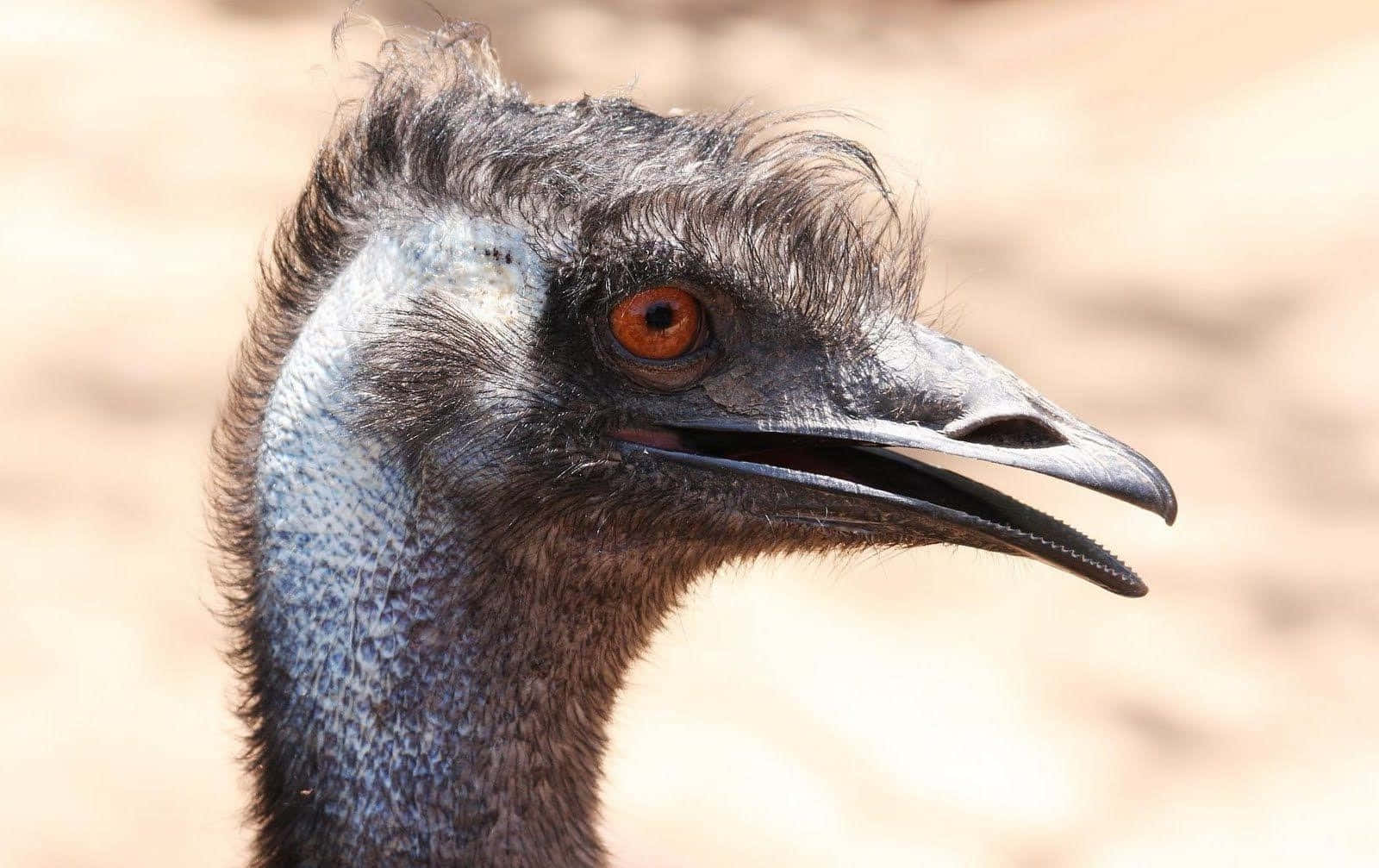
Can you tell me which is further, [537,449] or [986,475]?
[986,475]

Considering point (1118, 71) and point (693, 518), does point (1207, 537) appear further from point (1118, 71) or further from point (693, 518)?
point (693, 518)

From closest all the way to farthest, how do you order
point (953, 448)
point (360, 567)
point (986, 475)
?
point (953, 448) < point (360, 567) < point (986, 475)

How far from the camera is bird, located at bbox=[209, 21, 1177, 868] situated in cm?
207

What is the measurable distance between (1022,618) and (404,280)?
2.99 metres

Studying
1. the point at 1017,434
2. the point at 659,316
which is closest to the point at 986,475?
the point at 1017,434

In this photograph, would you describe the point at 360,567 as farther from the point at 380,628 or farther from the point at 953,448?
the point at 953,448

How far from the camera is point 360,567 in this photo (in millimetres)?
2090

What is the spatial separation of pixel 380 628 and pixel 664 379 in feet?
1.54

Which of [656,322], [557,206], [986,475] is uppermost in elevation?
[986,475]

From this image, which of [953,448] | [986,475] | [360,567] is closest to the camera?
[953,448]

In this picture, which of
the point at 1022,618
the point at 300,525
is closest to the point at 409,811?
the point at 300,525

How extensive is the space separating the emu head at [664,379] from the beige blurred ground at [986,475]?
2.70ft

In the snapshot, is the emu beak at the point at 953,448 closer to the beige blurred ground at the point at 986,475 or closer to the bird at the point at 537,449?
the bird at the point at 537,449

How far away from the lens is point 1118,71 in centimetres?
689
